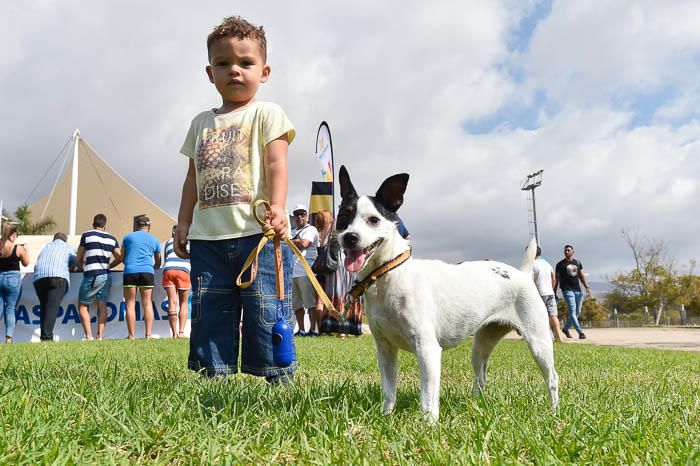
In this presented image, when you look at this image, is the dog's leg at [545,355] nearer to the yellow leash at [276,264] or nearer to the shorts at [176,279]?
the yellow leash at [276,264]

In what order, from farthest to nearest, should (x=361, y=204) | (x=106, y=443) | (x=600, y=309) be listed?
(x=600, y=309) < (x=361, y=204) < (x=106, y=443)

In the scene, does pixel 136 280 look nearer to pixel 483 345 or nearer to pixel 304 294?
pixel 304 294

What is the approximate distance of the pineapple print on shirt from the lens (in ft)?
9.96

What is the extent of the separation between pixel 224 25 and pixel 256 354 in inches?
79.1

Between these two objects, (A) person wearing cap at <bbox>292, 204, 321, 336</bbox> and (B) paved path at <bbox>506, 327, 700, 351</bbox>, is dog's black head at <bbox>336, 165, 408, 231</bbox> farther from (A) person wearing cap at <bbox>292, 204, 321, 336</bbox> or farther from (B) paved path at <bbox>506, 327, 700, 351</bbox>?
(A) person wearing cap at <bbox>292, 204, 321, 336</bbox>

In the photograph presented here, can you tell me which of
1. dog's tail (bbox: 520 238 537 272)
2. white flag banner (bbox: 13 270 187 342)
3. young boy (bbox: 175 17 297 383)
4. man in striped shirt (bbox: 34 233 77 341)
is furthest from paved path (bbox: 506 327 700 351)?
white flag banner (bbox: 13 270 187 342)

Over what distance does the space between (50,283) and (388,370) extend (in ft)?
29.9

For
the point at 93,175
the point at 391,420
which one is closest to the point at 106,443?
the point at 391,420

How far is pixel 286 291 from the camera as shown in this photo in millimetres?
3062

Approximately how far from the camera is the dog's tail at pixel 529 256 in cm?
358

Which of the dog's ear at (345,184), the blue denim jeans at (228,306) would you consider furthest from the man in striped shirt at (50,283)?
the dog's ear at (345,184)

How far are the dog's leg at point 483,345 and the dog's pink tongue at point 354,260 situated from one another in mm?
1275

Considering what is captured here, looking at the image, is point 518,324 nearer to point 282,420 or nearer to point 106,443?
point 282,420

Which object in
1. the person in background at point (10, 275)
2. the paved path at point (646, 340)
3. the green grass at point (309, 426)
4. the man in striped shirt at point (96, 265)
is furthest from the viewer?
the paved path at point (646, 340)
